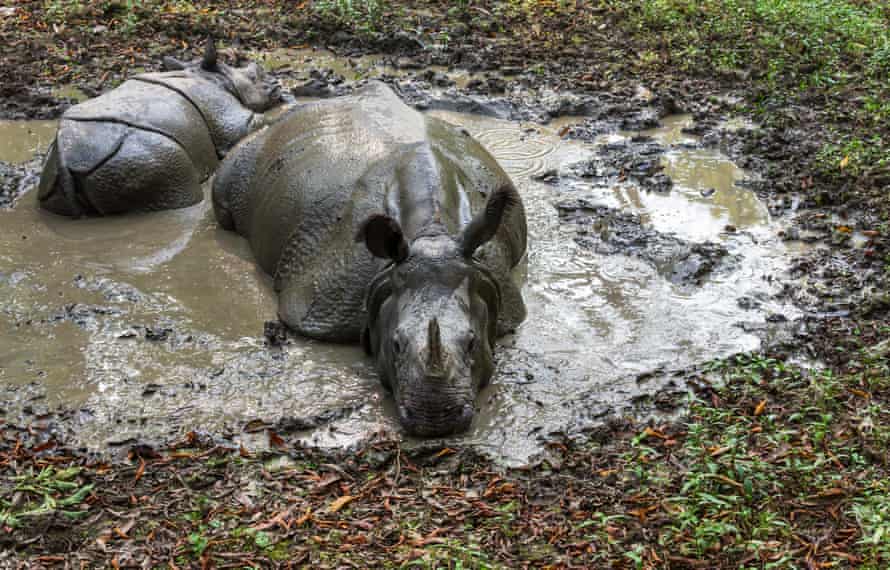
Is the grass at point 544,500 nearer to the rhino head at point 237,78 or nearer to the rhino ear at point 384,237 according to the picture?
the rhino ear at point 384,237

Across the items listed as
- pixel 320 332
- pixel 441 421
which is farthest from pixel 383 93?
pixel 441 421

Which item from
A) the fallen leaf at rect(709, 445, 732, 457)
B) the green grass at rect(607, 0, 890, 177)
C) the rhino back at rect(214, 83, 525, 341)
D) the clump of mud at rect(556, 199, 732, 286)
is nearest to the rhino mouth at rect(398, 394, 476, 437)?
the rhino back at rect(214, 83, 525, 341)

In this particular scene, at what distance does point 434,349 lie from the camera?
17.3 ft

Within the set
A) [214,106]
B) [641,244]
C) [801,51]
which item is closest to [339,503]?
[641,244]

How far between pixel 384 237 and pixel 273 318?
1425mm

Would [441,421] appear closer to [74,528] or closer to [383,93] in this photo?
[74,528]

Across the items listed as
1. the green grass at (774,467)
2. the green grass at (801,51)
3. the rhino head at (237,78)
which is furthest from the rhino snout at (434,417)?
the rhino head at (237,78)

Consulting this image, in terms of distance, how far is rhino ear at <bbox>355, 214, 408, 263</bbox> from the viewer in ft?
19.0

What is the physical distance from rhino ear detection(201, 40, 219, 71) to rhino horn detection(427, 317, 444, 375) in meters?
6.07

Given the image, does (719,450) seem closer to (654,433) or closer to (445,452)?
(654,433)

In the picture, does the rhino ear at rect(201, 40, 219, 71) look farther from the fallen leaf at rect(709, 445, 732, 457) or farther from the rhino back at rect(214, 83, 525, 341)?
the fallen leaf at rect(709, 445, 732, 457)

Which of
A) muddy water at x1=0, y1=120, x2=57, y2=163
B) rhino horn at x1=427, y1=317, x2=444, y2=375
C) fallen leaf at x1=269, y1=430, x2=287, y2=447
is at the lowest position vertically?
muddy water at x1=0, y1=120, x2=57, y2=163

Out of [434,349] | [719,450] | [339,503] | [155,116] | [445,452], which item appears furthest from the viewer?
[155,116]

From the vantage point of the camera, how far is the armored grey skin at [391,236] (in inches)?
218
